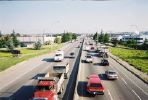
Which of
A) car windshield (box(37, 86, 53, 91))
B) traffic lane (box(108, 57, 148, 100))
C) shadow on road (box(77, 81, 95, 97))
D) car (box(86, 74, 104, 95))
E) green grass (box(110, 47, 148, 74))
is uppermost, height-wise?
car windshield (box(37, 86, 53, 91))

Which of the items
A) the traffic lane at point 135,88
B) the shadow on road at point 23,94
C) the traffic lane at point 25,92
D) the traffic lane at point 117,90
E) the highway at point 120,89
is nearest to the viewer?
the shadow on road at point 23,94

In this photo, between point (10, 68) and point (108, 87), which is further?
point (10, 68)

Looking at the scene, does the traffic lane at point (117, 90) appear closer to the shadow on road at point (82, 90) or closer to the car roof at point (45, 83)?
the shadow on road at point (82, 90)

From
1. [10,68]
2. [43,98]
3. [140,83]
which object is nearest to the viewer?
[43,98]

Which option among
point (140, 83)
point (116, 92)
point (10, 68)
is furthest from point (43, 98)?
point (10, 68)

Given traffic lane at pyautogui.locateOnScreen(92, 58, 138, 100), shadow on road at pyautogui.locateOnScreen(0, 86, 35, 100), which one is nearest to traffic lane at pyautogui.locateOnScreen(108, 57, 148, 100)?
traffic lane at pyautogui.locateOnScreen(92, 58, 138, 100)

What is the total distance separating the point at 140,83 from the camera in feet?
109

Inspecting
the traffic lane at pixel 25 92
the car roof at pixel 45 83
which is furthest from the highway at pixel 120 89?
the traffic lane at pixel 25 92

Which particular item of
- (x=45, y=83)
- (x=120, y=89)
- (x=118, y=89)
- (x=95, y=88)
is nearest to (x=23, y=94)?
(x=45, y=83)

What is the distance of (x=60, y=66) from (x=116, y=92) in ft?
32.2

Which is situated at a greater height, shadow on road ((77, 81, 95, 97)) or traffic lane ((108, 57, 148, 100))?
shadow on road ((77, 81, 95, 97))

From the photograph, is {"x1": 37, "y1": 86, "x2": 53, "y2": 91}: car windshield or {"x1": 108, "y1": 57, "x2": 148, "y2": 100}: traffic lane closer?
{"x1": 37, "y1": 86, "x2": 53, "y2": 91}: car windshield

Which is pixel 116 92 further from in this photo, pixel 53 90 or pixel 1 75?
pixel 1 75

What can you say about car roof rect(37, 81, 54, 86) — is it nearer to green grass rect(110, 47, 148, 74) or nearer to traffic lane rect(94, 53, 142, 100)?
traffic lane rect(94, 53, 142, 100)
